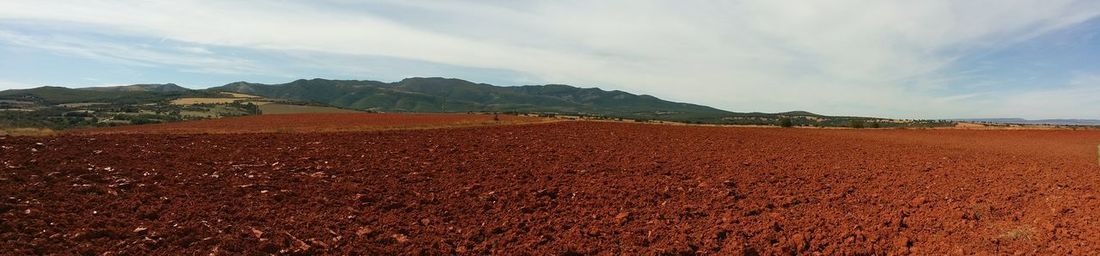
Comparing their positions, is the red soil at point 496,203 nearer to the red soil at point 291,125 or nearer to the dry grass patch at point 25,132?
the dry grass patch at point 25,132

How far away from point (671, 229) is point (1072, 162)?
2538cm

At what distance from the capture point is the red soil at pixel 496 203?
31.3 feet

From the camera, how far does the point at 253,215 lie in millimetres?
10656

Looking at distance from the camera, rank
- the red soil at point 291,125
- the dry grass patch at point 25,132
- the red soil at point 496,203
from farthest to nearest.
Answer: the red soil at point 291,125 < the dry grass patch at point 25,132 < the red soil at point 496,203

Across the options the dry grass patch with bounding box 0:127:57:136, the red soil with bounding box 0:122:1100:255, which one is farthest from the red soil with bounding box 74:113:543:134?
the red soil with bounding box 0:122:1100:255

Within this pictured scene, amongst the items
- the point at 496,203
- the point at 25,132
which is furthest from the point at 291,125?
the point at 496,203

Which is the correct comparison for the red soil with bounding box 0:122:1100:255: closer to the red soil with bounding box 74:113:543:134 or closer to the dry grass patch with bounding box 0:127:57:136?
the dry grass patch with bounding box 0:127:57:136

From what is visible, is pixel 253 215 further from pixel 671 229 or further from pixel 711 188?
pixel 711 188

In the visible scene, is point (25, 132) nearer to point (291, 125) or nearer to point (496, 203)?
point (291, 125)

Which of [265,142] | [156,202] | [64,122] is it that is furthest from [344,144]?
[64,122]

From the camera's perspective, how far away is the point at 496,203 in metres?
12.8

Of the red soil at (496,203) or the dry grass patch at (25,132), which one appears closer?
the red soil at (496,203)

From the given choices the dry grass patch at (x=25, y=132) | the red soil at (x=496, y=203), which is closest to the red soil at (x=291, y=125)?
the dry grass patch at (x=25, y=132)

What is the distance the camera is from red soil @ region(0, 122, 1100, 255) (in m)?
9.55
